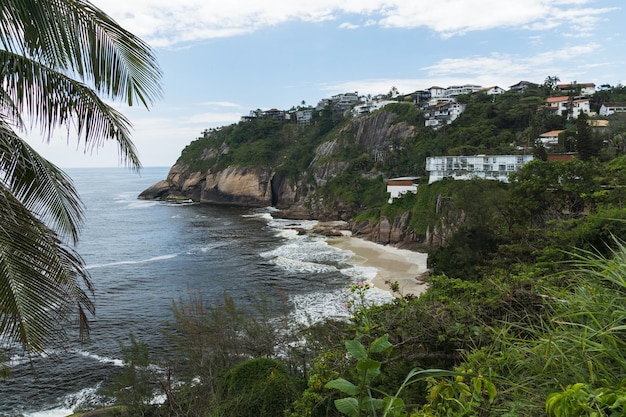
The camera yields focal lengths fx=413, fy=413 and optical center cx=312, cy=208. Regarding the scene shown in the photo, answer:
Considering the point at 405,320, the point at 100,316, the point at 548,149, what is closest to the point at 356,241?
the point at 548,149

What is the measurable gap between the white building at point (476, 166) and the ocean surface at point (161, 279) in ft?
48.6

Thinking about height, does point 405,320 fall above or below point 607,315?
below

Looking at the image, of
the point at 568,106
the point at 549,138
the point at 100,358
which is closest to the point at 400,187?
the point at 549,138

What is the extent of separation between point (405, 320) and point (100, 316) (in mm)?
21134

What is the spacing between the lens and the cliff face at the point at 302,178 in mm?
63781

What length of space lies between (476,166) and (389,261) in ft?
53.0

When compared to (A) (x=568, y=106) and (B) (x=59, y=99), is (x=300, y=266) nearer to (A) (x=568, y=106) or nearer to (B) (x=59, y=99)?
(B) (x=59, y=99)

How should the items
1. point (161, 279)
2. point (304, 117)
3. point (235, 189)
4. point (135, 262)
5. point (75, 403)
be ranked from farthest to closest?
point (304, 117) < point (235, 189) < point (135, 262) < point (161, 279) < point (75, 403)

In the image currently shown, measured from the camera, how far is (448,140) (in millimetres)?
54469

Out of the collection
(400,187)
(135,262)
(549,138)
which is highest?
(549,138)

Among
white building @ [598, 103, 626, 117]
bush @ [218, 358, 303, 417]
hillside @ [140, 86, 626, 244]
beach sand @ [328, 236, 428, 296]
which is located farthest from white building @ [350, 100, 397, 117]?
bush @ [218, 358, 303, 417]

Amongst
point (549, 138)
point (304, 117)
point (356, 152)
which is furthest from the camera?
point (304, 117)

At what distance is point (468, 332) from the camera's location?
4.55 metres

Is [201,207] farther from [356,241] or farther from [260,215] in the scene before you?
[356,241]
